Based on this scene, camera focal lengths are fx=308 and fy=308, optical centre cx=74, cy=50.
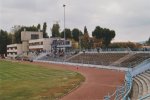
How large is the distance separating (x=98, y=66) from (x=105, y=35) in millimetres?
60164

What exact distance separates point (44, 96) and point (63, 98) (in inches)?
78.3

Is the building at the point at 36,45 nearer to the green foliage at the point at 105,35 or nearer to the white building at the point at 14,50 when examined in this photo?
the white building at the point at 14,50

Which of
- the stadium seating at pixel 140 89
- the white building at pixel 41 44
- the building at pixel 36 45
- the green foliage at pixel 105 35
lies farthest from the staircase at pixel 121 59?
the green foliage at pixel 105 35

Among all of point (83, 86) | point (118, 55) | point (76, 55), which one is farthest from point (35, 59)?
point (83, 86)

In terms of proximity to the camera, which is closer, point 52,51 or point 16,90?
point 16,90

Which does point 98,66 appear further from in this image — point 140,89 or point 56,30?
point 56,30

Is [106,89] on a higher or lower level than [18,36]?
lower

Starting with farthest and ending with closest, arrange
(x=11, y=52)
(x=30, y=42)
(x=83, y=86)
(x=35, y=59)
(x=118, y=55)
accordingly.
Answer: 1. (x=11, y=52)
2. (x=30, y=42)
3. (x=35, y=59)
4. (x=118, y=55)
5. (x=83, y=86)

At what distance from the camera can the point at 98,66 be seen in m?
64.2

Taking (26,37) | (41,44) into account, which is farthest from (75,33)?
(41,44)

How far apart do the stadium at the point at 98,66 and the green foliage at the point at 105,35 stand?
1617 cm

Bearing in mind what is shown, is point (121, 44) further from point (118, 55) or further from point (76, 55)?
point (118, 55)

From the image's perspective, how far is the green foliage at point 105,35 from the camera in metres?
123

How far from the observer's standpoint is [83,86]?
3378cm
